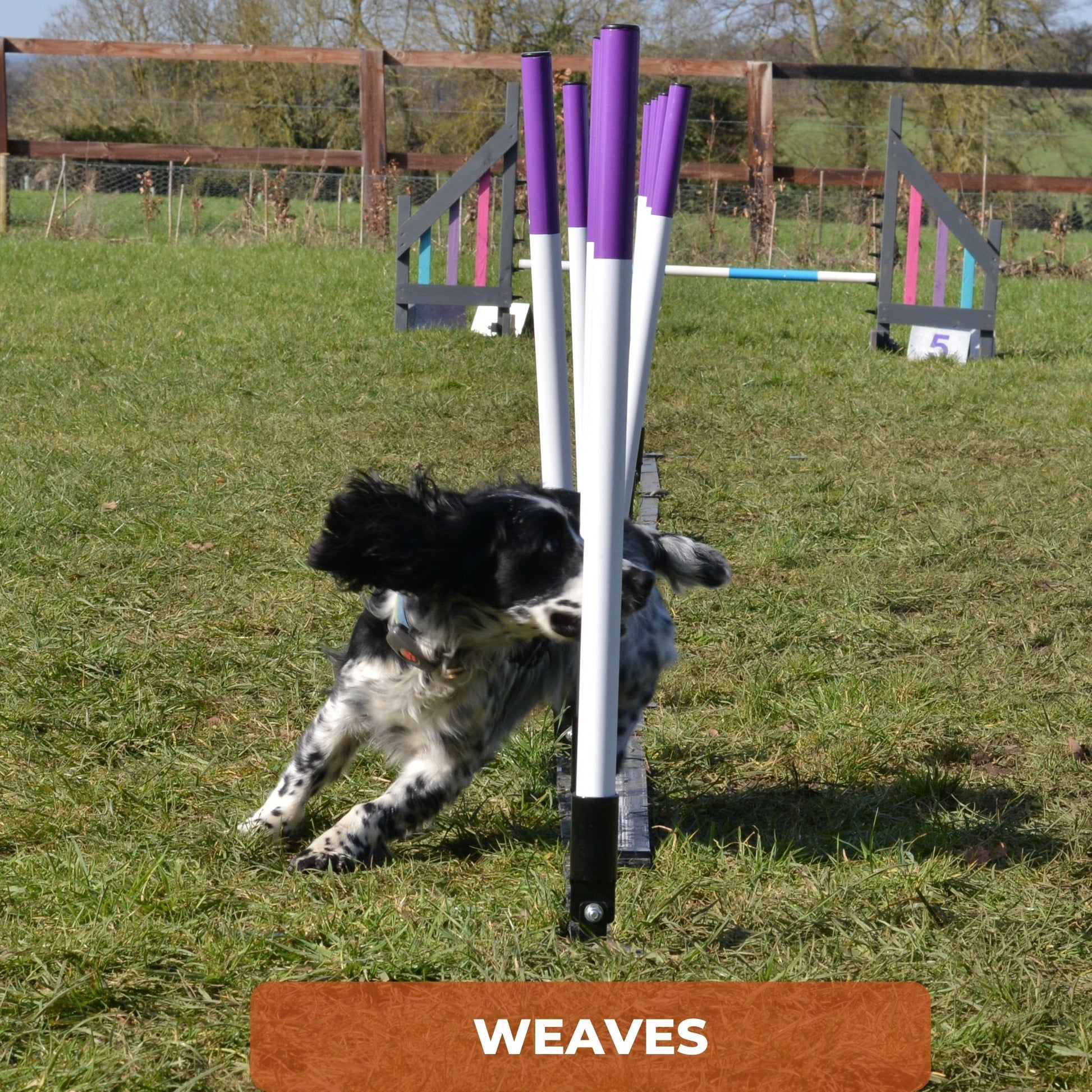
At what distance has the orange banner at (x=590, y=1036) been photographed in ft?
6.40

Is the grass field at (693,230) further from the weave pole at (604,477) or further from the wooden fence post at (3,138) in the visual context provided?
the weave pole at (604,477)

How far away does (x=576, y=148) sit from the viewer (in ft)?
9.75

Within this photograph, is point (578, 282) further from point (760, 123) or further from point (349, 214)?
point (760, 123)

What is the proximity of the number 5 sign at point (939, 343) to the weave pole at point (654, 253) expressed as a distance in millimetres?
7036

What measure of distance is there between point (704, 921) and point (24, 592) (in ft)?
9.41

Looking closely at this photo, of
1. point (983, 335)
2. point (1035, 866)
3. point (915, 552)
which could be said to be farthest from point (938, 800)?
point (983, 335)

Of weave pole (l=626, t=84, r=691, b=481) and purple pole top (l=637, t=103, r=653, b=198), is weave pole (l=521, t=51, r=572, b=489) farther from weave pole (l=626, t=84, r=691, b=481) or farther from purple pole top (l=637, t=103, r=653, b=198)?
purple pole top (l=637, t=103, r=653, b=198)

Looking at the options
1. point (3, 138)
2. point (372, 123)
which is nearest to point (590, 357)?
point (372, 123)

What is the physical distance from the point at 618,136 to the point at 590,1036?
4.40 ft

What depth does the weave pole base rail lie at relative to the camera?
2.68 meters

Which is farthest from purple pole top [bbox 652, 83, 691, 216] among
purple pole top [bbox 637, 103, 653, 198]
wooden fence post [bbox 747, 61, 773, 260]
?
wooden fence post [bbox 747, 61, 773, 260]

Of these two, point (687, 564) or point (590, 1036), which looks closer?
point (590, 1036)

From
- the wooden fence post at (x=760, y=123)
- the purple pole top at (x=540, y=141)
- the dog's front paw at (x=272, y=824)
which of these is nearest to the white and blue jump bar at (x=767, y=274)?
the purple pole top at (x=540, y=141)

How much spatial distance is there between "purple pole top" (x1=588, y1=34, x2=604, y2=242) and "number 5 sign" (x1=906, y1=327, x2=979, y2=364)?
26.5ft
